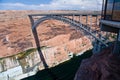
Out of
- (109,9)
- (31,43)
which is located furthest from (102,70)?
(31,43)

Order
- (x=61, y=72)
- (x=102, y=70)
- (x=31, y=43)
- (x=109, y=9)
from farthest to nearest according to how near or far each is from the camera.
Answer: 1. (x=31, y=43)
2. (x=61, y=72)
3. (x=109, y=9)
4. (x=102, y=70)

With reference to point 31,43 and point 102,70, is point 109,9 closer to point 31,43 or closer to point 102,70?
point 102,70

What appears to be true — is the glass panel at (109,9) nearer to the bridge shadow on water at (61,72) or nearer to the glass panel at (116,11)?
the glass panel at (116,11)

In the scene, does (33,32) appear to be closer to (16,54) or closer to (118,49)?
(16,54)

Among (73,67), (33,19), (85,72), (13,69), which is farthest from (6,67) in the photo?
(85,72)

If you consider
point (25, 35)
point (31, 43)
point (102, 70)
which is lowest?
point (31, 43)

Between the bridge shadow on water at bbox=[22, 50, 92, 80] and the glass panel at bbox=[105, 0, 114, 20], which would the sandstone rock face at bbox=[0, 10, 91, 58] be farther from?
the glass panel at bbox=[105, 0, 114, 20]

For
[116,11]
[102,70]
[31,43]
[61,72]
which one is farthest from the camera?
[31,43]

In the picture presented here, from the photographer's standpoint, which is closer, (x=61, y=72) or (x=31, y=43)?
(x=61, y=72)

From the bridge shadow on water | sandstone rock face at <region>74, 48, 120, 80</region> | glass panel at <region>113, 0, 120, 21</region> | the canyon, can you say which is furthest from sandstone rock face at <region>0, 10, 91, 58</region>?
glass panel at <region>113, 0, 120, 21</region>

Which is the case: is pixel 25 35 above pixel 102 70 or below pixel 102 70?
below

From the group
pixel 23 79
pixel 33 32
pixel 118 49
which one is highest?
pixel 118 49
